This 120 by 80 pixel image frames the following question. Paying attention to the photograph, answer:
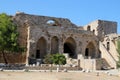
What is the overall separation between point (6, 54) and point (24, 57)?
2720 mm

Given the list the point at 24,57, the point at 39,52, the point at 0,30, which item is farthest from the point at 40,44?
the point at 0,30

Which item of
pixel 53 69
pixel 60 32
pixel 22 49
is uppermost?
pixel 60 32

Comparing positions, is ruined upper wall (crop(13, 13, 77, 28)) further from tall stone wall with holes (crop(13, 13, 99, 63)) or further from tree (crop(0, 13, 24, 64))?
tree (crop(0, 13, 24, 64))

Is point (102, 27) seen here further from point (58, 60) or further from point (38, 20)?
point (58, 60)

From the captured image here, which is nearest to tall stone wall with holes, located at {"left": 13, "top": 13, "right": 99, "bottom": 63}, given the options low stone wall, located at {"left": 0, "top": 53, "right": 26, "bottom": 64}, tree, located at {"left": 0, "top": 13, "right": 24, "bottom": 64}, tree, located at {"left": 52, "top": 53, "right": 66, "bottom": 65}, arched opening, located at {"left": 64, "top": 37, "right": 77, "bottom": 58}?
arched opening, located at {"left": 64, "top": 37, "right": 77, "bottom": 58}

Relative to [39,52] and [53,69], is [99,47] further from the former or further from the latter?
[53,69]

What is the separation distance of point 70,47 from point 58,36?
15.5ft

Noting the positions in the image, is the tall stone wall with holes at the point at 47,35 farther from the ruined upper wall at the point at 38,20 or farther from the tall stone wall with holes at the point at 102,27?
the tall stone wall with holes at the point at 102,27

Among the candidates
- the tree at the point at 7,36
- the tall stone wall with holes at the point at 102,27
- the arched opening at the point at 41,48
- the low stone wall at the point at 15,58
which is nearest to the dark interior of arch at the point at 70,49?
the tall stone wall with holes at the point at 102,27

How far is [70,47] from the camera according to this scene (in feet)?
165

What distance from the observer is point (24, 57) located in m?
43.7

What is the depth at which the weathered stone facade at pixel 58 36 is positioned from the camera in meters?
44.5

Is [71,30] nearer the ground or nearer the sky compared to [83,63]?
nearer the sky

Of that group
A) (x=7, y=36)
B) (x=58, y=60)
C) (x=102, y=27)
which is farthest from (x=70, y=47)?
(x=7, y=36)
